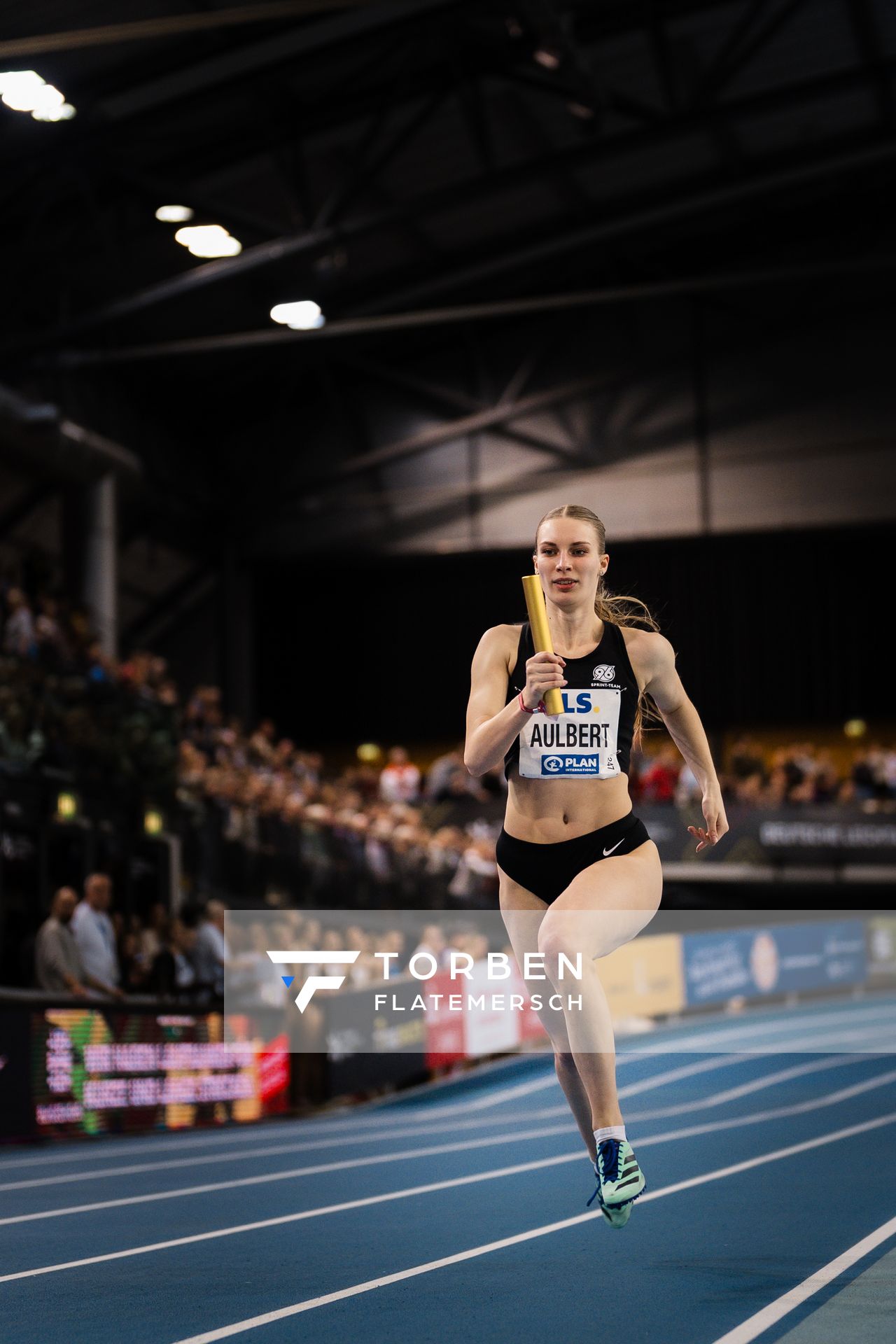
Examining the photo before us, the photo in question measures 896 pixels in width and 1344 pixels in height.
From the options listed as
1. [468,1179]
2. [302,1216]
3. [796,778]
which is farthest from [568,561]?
[796,778]

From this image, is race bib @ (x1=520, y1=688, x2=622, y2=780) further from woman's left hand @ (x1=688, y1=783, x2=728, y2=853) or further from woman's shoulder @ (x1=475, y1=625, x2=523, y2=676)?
woman's left hand @ (x1=688, y1=783, x2=728, y2=853)

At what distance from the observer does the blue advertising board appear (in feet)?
82.0

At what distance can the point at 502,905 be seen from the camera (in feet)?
17.5

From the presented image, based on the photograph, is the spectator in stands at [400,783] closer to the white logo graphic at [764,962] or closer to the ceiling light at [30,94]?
the white logo graphic at [764,962]

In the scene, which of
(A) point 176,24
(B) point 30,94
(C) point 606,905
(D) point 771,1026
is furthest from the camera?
(D) point 771,1026

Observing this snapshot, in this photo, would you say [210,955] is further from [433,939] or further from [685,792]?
[685,792]

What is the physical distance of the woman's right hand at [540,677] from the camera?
15.7 ft

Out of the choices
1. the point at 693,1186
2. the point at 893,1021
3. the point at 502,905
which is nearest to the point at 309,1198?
the point at 693,1186

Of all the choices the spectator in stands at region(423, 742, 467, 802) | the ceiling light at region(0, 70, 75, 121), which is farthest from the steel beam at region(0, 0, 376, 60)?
the spectator in stands at region(423, 742, 467, 802)

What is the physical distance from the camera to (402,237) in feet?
94.3

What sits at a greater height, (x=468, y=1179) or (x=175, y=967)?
(x=175, y=967)

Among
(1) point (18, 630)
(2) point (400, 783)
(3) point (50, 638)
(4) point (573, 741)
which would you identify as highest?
(3) point (50, 638)

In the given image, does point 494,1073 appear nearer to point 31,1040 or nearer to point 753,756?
point 31,1040

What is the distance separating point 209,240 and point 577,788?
1441cm
